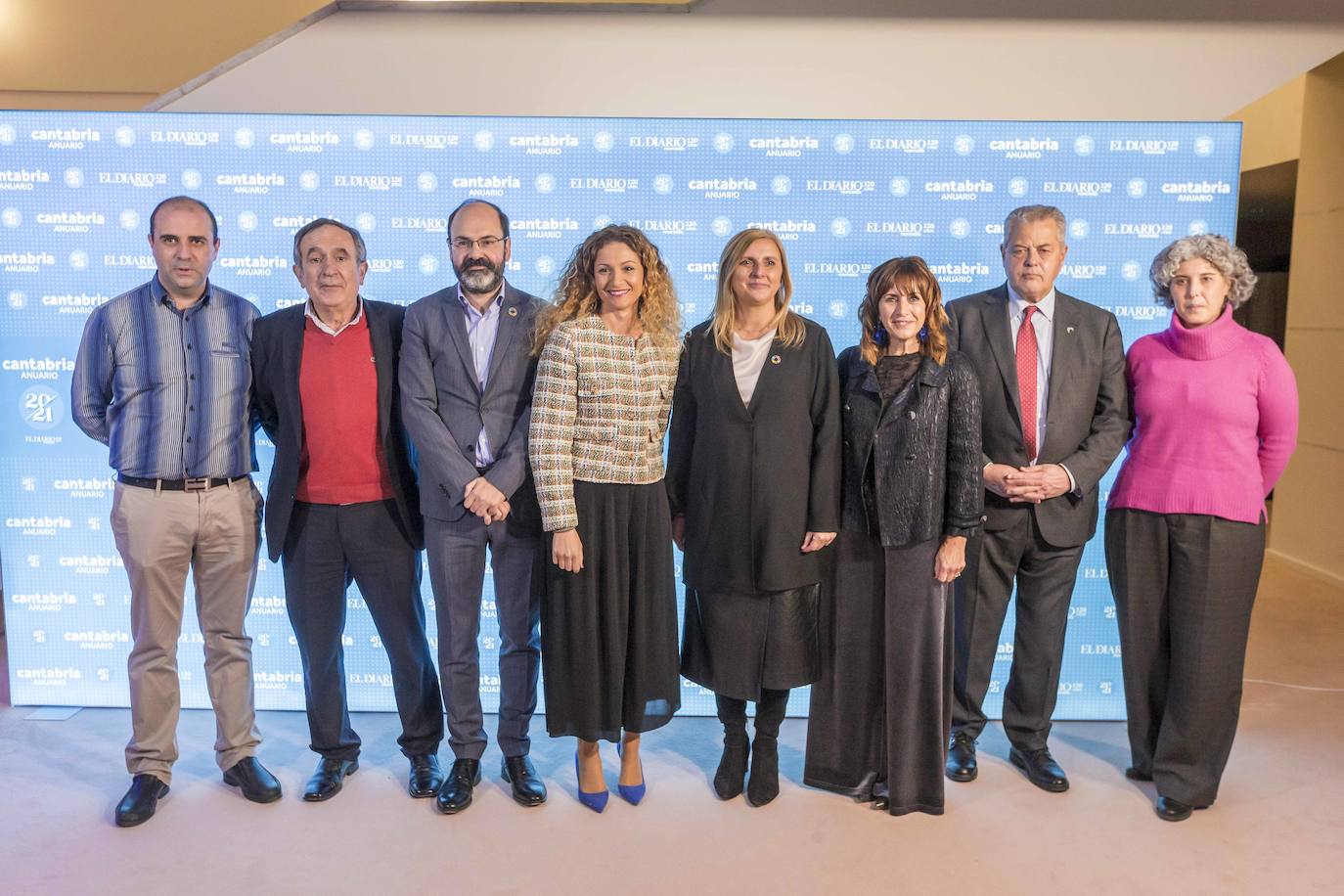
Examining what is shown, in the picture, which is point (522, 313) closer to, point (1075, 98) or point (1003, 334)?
point (1003, 334)

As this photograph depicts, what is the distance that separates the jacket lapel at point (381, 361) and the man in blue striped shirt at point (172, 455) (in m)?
0.41

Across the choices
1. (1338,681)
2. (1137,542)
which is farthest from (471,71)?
(1338,681)

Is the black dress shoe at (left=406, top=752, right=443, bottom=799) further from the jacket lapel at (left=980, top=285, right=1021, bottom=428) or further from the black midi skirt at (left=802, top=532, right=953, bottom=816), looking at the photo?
the jacket lapel at (left=980, top=285, right=1021, bottom=428)

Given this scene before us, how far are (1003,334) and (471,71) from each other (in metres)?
2.28

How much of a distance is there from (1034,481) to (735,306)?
3.55ft

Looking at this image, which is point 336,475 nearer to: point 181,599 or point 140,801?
point 181,599

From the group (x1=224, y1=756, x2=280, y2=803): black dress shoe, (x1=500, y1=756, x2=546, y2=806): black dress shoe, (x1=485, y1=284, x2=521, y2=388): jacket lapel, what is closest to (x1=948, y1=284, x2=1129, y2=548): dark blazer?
(x1=485, y1=284, x2=521, y2=388): jacket lapel

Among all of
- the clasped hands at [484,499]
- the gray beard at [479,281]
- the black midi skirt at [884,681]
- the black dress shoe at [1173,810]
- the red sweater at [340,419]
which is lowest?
the black dress shoe at [1173,810]

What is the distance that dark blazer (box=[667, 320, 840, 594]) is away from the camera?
2.63 meters

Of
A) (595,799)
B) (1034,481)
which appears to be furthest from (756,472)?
(595,799)

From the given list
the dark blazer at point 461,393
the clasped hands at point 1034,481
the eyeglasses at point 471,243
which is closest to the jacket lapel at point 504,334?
the dark blazer at point 461,393

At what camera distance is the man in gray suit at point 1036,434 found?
285 cm

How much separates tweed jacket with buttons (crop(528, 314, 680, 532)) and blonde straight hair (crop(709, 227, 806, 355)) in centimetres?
20

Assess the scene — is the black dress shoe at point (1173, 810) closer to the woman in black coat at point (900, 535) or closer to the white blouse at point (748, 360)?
the woman in black coat at point (900, 535)
